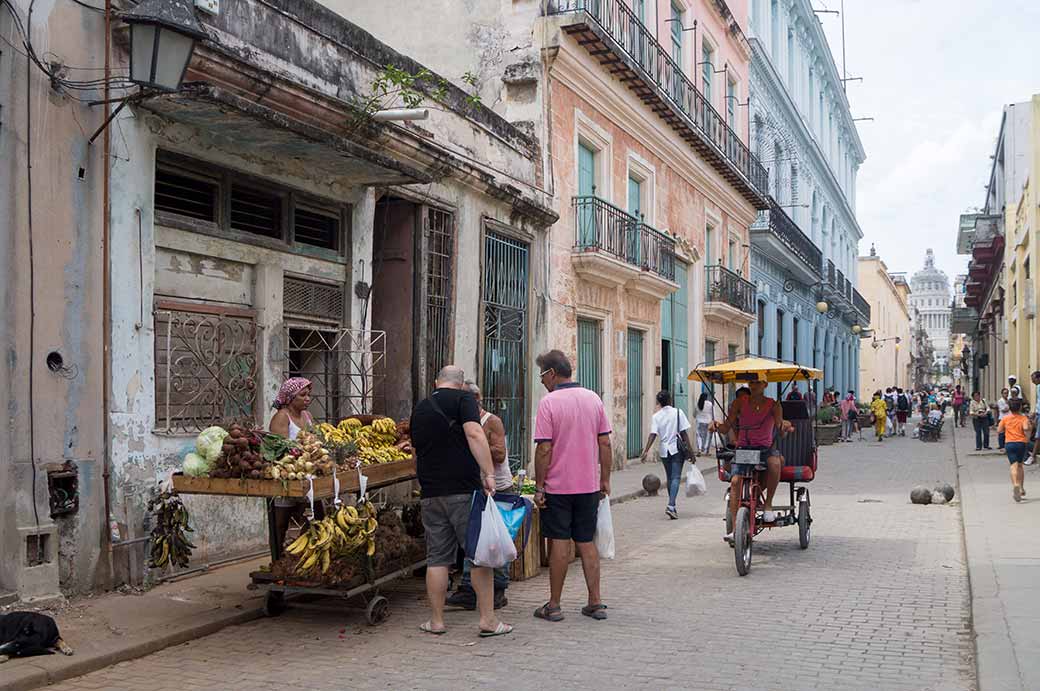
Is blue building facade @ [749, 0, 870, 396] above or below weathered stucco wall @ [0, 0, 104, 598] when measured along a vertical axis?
above

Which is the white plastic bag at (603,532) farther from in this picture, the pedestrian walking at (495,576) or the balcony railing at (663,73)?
the balcony railing at (663,73)

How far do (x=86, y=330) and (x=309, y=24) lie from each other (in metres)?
4.10

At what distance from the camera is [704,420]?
20500 millimetres

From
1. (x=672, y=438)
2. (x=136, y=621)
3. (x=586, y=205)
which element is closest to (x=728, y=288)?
(x=586, y=205)

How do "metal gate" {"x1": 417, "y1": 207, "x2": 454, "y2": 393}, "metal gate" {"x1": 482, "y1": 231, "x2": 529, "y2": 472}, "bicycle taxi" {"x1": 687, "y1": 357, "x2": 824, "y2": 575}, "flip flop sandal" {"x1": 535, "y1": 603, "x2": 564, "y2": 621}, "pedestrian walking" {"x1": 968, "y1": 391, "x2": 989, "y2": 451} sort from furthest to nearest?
"pedestrian walking" {"x1": 968, "y1": 391, "x2": 989, "y2": 451} < "metal gate" {"x1": 482, "y1": 231, "x2": 529, "y2": 472} < "metal gate" {"x1": 417, "y1": 207, "x2": 454, "y2": 393} < "bicycle taxi" {"x1": 687, "y1": 357, "x2": 824, "y2": 575} < "flip flop sandal" {"x1": 535, "y1": 603, "x2": 564, "y2": 621}

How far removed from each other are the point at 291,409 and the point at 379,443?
734 mm

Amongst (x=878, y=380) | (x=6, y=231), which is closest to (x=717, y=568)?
(x=6, y=231)

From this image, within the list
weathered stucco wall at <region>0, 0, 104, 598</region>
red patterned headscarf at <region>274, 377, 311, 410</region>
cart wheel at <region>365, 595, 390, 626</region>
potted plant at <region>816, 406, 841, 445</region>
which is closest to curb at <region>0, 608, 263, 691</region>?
cart wheel at <region>365, 595, 390, 626</region>

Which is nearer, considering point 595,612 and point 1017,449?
point 595,612

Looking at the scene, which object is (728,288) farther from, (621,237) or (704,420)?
(621,237)

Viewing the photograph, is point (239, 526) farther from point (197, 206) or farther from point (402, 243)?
point (402, 243)

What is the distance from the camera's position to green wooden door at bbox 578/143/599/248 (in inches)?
686

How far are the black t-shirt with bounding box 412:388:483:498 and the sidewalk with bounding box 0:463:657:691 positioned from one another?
1.66 meters

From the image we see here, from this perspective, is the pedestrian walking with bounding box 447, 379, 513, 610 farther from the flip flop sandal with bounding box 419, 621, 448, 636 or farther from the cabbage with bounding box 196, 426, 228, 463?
the cabbage with bounding box 196, 426, 228, 463
